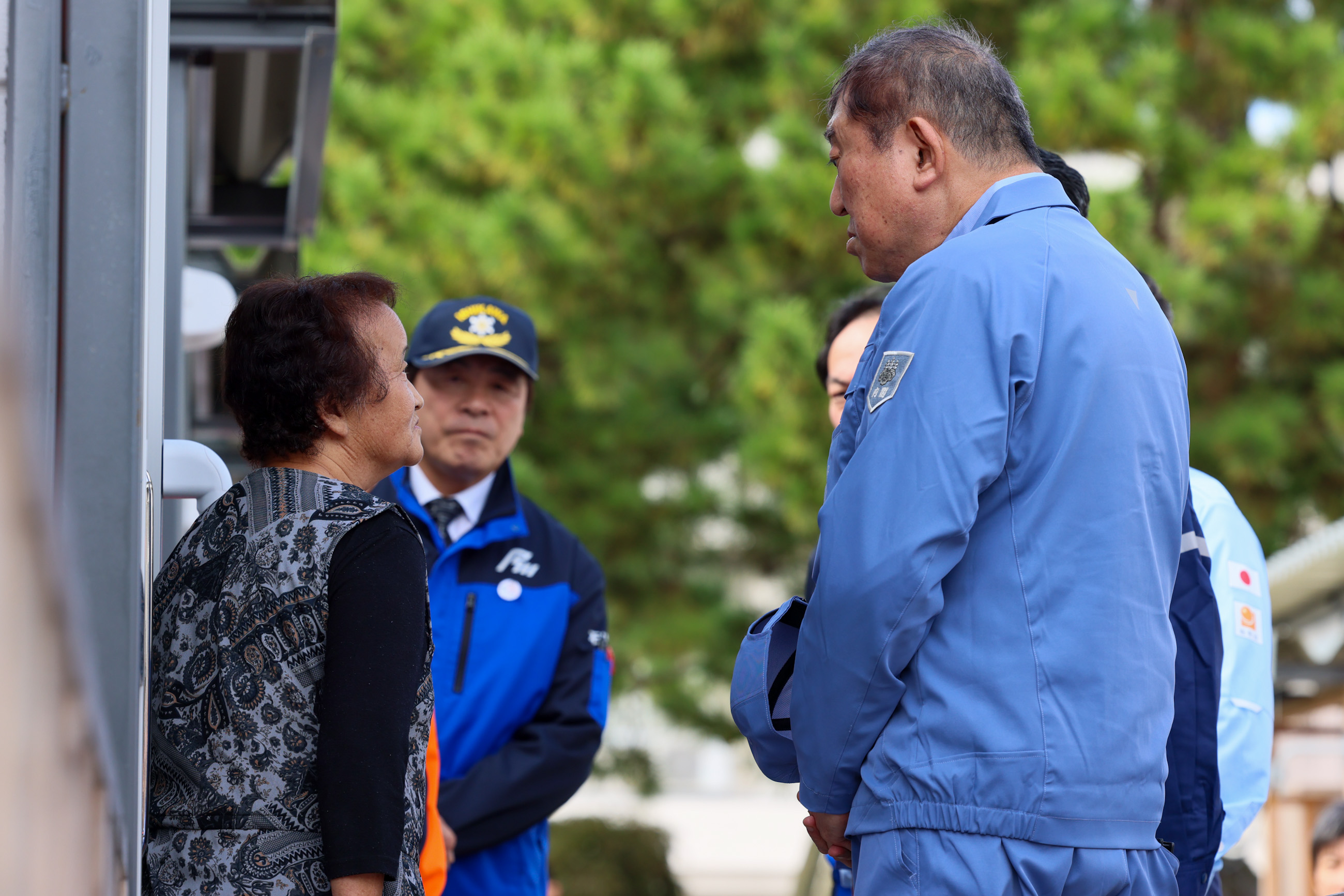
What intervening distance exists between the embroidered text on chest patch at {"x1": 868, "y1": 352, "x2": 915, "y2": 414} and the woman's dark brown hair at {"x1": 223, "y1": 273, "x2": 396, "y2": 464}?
674 millimetres

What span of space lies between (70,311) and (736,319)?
7.45 m

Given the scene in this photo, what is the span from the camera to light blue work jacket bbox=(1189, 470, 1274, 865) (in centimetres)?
246

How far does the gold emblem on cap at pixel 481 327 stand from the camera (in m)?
3.24

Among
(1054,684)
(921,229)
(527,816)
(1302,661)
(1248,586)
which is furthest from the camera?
(1302,661)

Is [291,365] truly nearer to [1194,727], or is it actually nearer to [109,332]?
[109,332]

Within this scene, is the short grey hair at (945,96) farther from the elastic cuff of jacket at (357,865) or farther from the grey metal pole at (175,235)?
the grey metal pole at (175,235)

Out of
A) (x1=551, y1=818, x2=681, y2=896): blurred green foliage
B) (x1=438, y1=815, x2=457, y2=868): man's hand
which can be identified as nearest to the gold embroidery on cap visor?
(x1=438, y1=815, x2=457, y2=868): man's hand

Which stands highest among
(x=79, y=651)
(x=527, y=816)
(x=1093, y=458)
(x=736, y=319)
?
(x=736, y=319)

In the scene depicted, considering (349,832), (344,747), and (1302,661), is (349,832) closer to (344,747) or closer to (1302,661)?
(344,747)

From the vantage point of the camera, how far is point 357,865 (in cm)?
165

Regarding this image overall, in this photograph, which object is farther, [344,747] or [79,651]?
[344,747]

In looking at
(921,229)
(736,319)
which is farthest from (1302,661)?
(921,229)

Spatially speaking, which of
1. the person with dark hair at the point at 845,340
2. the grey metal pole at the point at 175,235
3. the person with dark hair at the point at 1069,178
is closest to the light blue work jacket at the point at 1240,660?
the person with dark hair at the point at 1069,178

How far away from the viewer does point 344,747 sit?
Result: 5.49 ft
